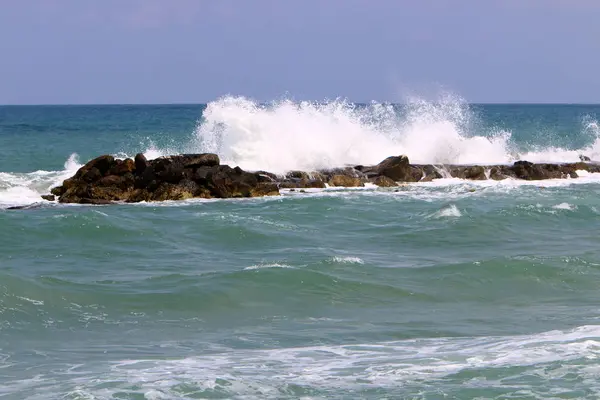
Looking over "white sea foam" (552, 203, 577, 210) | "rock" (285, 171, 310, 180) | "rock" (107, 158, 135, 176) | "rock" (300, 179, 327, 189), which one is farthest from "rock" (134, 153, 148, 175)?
"white sea foam" (552, 203, 577, 210)

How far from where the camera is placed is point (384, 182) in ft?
91.5

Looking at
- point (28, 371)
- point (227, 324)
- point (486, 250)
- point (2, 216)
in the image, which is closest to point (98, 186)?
point (2, 216)

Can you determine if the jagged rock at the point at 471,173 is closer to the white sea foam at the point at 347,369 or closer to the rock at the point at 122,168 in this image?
the rock at the point at 122,168

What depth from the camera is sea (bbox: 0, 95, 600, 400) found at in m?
9.30

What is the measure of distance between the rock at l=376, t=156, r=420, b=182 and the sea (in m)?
0.67

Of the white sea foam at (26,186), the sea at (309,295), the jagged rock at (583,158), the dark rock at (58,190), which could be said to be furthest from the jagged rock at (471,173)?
the dark rock at (58,190)

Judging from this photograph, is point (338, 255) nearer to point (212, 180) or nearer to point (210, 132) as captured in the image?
point (212, 180)

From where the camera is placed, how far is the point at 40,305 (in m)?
13.0

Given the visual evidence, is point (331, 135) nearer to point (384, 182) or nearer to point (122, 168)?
point (384, 182)

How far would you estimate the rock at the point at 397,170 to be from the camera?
94.1 ft

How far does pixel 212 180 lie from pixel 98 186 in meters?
2.71

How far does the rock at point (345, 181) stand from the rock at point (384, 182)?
40 centimetres

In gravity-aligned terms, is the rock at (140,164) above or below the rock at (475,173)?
above

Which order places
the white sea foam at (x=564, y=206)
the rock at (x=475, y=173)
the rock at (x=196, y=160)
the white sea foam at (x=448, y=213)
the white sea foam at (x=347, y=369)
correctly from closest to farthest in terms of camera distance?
the white sea foam at (x=347, y=369) < the white sea foam at (x=448, y=213) < the white sea foam at (x=564, y=206) < the rock at (x=196, y=160) < the rock at (x=475, y=173)
